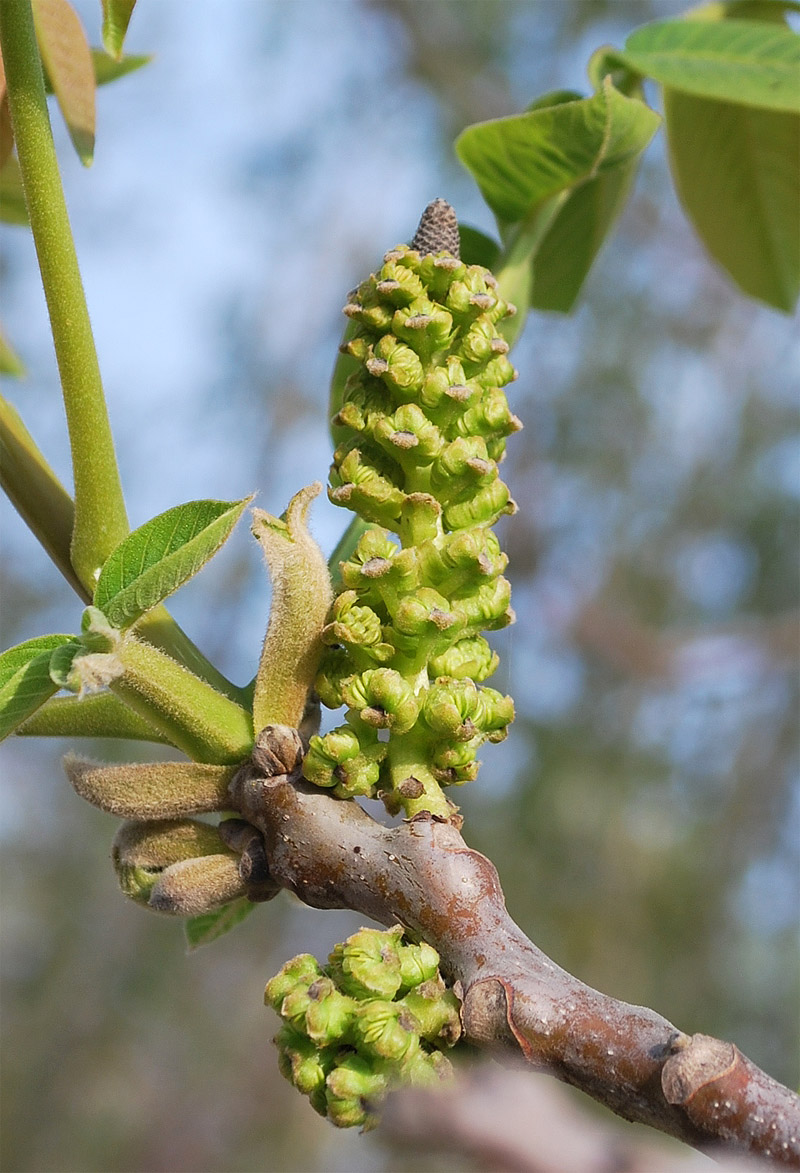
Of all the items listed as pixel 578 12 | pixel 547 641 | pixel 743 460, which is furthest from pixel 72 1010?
pixel 578 12

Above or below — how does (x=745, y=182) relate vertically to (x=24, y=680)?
above

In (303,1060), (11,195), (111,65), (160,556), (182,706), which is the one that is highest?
(111,65)

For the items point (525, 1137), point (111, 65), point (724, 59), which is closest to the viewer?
point (525, 1137)

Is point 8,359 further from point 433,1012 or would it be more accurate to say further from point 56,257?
point 433,1012

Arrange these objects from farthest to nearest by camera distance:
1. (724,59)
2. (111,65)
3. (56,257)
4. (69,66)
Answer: (111,65), (724,59), (69,66), (56,257)

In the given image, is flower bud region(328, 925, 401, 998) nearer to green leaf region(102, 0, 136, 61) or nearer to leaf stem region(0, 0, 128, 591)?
leaf stem region(0, 0, 128, 591)

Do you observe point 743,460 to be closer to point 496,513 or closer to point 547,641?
point 547,641

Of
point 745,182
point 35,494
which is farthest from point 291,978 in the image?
point 745,182

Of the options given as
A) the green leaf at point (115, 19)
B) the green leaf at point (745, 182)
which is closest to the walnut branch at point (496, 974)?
the green leaf at point (115, 19)
